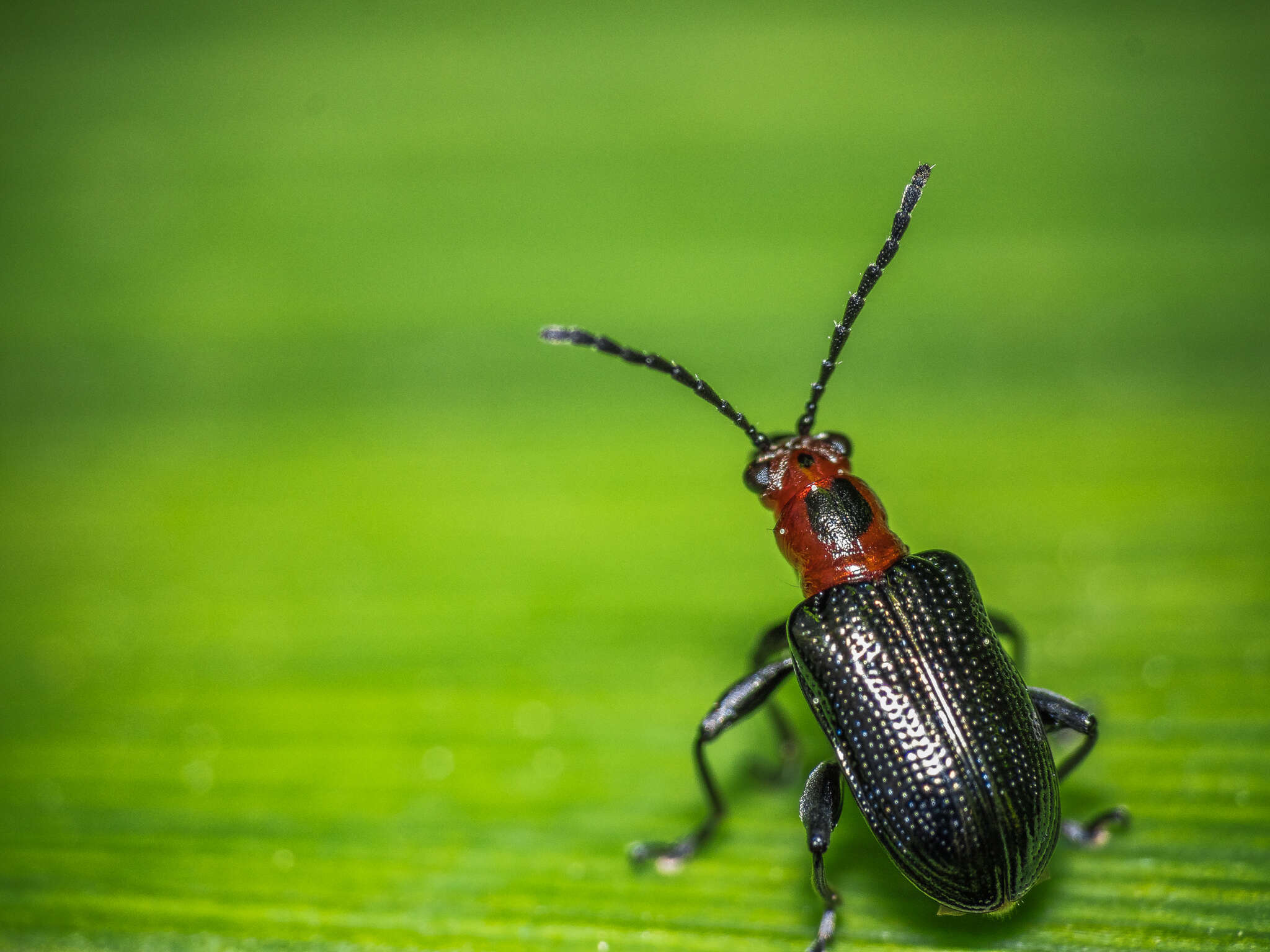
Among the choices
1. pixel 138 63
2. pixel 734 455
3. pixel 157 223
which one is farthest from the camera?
pixel 138 63

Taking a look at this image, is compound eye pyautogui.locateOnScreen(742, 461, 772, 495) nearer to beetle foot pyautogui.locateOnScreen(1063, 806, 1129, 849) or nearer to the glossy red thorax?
the glossy red thorax

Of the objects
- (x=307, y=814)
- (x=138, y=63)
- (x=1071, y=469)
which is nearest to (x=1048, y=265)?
(x=1071, y=469)

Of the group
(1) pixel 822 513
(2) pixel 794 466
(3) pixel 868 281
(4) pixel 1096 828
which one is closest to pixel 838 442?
(2) pixel 794 466

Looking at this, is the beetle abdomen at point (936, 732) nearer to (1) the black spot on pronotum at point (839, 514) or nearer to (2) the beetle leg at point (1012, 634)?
(1) the black spot on pronotum at point (839, 514)

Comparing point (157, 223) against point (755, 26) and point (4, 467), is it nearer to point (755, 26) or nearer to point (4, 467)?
point (4, 467)

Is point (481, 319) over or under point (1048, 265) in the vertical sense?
under
